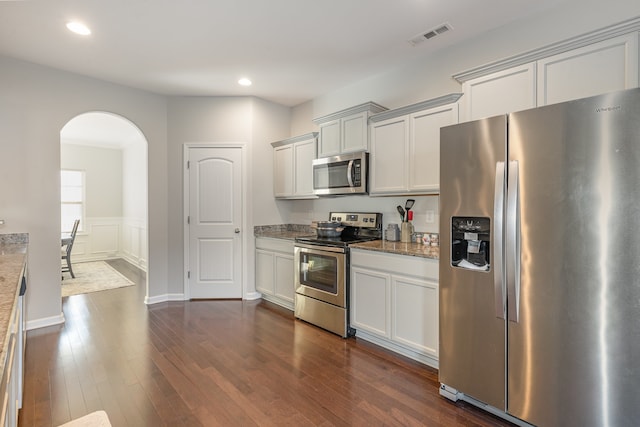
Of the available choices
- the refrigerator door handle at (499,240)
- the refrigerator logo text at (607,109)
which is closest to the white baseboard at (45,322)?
the refrigerator door handle at (499,240)

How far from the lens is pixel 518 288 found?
170cm

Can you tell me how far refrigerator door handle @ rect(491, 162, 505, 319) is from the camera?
5.73 feet

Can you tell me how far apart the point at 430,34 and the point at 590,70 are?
1.22m

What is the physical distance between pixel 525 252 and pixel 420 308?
0.99 meters

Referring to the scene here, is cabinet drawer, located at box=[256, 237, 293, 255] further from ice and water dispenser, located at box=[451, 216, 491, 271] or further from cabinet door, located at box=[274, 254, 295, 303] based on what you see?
ice and water dispenser, located at box=[451, 216, 491, 271]

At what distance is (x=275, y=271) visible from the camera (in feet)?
13.1

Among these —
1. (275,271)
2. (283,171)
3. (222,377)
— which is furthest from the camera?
(283,171)

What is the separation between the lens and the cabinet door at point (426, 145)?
269 centimetres

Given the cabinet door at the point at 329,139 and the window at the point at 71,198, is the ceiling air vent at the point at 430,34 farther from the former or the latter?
the window at the point at 71,198

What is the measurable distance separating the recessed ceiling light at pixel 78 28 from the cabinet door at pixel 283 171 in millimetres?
2281

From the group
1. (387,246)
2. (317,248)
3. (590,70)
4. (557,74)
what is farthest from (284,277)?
(590,70)

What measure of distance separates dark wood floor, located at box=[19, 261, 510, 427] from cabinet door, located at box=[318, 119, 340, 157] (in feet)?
6.20

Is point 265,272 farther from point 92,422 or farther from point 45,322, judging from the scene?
point 92,422

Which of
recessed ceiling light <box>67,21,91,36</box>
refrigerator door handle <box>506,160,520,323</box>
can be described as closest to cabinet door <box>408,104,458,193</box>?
refrigerator door handle <box>506,160,520,323</box>
